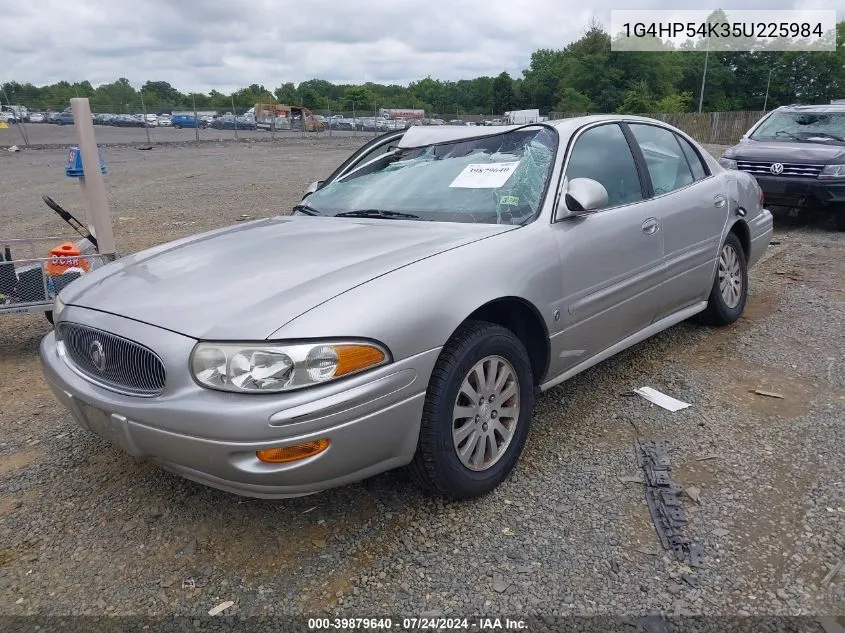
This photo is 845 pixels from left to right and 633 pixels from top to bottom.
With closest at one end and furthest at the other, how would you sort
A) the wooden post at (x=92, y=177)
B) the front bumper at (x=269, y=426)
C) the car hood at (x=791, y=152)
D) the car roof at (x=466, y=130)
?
1. the front bumper at (x=269, y=426)
2. the car roof at (x=466, y=130)
3. the wooden post at (x=92, y=177)
4. the car hood at (x=791, y=152)

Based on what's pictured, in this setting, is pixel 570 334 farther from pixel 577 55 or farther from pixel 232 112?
pixel 577 55

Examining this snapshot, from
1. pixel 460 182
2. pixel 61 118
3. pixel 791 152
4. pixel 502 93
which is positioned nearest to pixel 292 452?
pixel 460 182

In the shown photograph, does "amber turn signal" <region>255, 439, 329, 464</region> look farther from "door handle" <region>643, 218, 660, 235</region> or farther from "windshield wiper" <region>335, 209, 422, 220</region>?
"door handle" <region>643, 218, 660, 235</region>

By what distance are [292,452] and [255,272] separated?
→ 835mm

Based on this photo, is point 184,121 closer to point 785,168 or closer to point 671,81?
point 785,168

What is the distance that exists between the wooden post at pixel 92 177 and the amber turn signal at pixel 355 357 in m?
3.32

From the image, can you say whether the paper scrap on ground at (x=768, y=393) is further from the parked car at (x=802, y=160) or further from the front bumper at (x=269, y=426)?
the parked car at (x=802, y=160)

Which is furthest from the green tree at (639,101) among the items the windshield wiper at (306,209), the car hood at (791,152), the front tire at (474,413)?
the front tire at (474,413)

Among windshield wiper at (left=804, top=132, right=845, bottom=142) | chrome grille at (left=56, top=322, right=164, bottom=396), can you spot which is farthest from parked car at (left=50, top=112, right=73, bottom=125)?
chrome grille at (left=56, top=322, right=164, bottom=396)

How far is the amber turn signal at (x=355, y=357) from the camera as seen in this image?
226cm

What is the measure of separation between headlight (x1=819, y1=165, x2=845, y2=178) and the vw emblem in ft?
28.9

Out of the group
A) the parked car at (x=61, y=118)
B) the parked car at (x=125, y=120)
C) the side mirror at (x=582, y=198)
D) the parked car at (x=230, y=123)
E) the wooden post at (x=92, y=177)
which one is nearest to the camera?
the side mirror at (x=582, y=198)

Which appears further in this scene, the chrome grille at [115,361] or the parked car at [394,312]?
the chrome grille at [115,361]

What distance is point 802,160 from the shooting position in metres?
8.57
